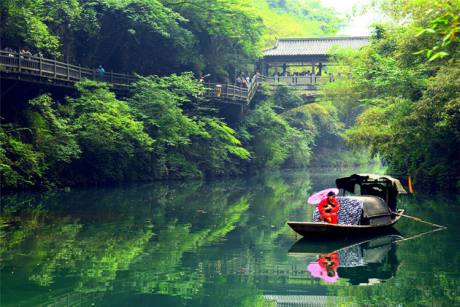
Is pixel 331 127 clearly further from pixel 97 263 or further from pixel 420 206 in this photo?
pixel 97 263

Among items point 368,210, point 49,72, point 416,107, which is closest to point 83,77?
point 49,72

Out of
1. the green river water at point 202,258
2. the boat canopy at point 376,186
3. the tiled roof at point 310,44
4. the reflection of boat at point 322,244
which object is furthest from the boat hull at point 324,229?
the tiled roof at point 310,44

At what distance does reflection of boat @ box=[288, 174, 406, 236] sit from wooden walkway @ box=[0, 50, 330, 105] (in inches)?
488

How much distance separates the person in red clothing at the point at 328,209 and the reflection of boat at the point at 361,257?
71 centimetres

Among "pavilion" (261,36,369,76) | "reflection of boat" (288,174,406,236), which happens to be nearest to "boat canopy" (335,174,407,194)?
"reflection of boat" (288,174,406,236)

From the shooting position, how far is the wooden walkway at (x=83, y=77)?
83.3ft

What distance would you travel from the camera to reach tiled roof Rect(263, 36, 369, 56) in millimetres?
52438

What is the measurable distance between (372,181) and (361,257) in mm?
5838

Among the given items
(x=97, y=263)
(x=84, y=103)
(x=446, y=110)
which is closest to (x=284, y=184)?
(x=84, y=103)

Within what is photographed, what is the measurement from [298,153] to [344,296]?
41.9m

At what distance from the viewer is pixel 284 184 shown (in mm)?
36781

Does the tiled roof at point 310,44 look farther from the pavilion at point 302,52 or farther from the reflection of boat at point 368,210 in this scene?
the reflection of boat at point 368,210

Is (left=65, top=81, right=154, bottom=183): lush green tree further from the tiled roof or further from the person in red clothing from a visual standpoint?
the tiled roof

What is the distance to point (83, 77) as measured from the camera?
3106cm
